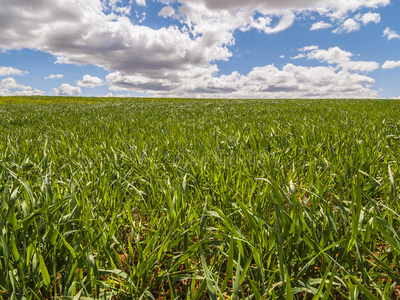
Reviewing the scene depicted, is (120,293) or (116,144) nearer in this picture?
(120,293)

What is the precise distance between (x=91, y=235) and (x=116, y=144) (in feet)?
9.16

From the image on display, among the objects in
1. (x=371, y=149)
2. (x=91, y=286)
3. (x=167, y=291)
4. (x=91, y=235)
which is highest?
(x=371, y=149)

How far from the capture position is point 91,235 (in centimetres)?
143

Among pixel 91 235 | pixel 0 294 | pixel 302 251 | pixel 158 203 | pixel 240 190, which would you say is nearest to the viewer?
pixel 0 294

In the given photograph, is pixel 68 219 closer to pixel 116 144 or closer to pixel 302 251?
pixel 302 251

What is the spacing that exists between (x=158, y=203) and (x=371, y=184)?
76.8 inches

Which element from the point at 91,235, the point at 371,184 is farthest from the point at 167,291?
the point at 371,184

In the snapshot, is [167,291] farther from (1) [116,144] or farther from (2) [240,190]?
(1) [116,144]

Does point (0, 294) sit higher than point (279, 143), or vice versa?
point (279, 143)

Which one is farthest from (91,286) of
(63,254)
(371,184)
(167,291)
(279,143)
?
(279,143)

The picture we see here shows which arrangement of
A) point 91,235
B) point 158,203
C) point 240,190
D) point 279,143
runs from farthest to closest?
point 279,143 → point 240,190 → point 158,203 → point 91,235

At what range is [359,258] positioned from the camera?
44.1 inches

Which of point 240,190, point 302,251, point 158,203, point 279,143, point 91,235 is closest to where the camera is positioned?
point 302,251

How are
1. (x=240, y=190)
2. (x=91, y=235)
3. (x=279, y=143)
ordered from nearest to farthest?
1. (x=91, y=235)
2. (x=240, y=190)
3. (x=279, y=143)
